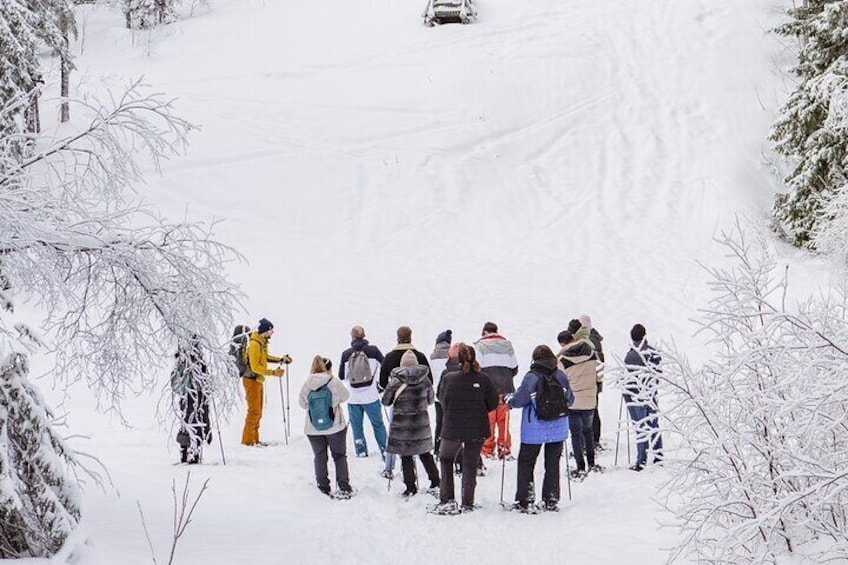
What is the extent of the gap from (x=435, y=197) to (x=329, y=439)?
16204 mm

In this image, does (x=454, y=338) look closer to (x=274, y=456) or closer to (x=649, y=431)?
(x=274, y=456)

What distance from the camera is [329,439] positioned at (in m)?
9.91

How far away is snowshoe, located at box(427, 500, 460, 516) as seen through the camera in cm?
920

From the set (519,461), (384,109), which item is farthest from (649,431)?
(384,109)

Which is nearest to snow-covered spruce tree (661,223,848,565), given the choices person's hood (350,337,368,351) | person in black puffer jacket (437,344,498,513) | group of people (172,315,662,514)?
group of people (172,315,662,514)

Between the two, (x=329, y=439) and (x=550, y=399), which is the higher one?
(x=550, y=399)

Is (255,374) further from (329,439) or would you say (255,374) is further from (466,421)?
(466,421)

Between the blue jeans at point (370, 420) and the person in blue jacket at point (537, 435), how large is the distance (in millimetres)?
2580

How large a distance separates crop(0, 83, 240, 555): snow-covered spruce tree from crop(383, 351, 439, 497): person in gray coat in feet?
9.83

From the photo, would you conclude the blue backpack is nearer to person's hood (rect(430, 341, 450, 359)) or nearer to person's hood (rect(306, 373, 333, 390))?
person's hood (rect(306, 373, 333, 390))

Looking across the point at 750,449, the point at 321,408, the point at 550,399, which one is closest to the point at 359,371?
the point at 321,408

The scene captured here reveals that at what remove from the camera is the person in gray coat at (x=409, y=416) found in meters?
9.72

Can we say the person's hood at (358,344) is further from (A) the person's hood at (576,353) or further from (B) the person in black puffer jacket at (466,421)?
(A) the person's hood at (576,353)

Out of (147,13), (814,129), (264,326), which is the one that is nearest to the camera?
(264,326)
